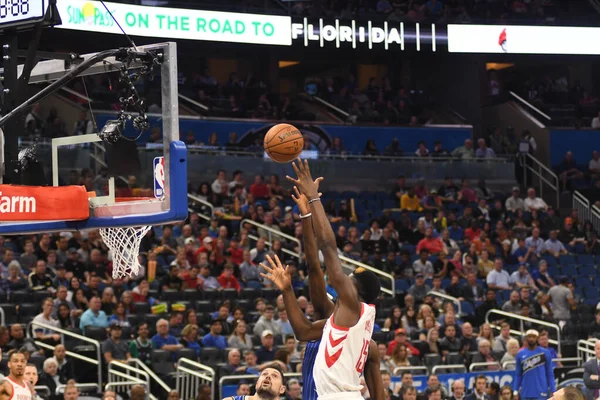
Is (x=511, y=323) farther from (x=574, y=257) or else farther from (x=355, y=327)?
(x=355, y=327)

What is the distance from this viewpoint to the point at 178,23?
20.3 metres

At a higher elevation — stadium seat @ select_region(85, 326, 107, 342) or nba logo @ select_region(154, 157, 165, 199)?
nba logo @ select_region(154, 157, 165, 199)

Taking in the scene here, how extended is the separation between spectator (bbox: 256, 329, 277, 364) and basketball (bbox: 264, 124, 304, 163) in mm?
6556

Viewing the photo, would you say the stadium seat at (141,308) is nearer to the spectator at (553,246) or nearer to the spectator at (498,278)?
the spectator at (498,278)

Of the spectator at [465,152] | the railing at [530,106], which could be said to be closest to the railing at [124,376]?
the spectator at [465,152]

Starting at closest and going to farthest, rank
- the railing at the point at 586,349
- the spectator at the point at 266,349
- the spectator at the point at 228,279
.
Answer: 1. the spectator at the point at 266,349
2. the spectator at the point at 228,279
3. the railing at the point at 586,349

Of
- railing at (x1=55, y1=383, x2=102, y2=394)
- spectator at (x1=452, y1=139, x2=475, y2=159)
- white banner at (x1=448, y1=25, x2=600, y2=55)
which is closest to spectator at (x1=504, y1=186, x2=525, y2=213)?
spectator at (x1=452, y1=139, x2=475, y2=159)

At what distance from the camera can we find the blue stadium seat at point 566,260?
63.9 feet

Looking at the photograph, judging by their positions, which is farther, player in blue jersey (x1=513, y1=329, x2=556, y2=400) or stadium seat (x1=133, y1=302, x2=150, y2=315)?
stadium seat (x1=133, y1=302, x2=150, y2=315)

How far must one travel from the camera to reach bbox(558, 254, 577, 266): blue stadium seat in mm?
19484

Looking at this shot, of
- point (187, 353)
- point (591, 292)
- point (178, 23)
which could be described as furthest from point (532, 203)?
point (187, 353)

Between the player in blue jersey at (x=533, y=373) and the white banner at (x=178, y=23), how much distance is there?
9.57 metres

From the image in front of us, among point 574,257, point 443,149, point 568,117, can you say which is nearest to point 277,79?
point 443,149

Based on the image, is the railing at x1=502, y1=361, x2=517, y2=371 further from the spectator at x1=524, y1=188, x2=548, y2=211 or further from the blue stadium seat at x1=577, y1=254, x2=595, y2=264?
the spectator at x1=524, y1=188, x2=548, y2=211
